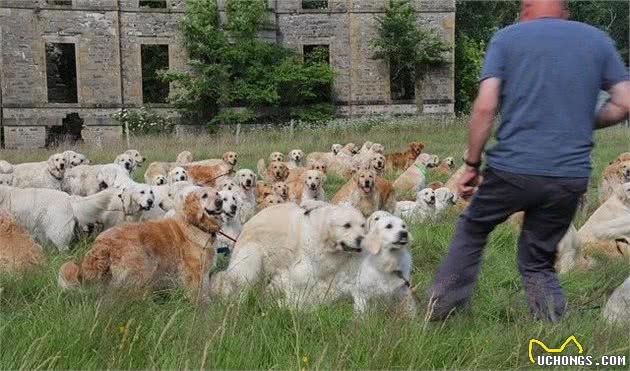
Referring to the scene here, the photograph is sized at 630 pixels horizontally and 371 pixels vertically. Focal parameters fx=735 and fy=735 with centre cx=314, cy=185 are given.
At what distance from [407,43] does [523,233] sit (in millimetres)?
33214

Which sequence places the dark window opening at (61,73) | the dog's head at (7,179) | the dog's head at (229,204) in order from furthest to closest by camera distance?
the dark window opening at (61,73)
the dog's head at (7,179)
the dog's head at (229,204)

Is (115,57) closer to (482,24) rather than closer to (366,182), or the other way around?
(366,182)

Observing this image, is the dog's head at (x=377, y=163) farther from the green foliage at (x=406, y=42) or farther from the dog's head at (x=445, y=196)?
the green foliage at (x=406, y=42)

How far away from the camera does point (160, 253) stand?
657 cm

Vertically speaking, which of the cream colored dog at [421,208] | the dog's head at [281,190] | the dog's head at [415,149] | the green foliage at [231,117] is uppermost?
the green foliage at [231,117]

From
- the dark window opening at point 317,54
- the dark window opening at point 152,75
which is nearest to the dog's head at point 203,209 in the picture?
the dark window opening at point 317,54

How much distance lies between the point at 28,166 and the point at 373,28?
87.2 feet

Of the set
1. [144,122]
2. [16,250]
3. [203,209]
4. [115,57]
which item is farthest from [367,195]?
[115,57]

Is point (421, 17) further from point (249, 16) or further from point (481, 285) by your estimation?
point (481, 285)

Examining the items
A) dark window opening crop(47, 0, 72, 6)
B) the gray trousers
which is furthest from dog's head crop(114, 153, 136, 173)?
dark window opening crop(47, 0, 72, 6)

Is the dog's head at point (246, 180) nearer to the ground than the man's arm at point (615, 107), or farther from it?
nearer to the ground

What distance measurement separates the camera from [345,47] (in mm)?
37969

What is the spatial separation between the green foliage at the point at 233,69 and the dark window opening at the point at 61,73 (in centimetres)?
618

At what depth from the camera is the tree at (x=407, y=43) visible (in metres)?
37.1
